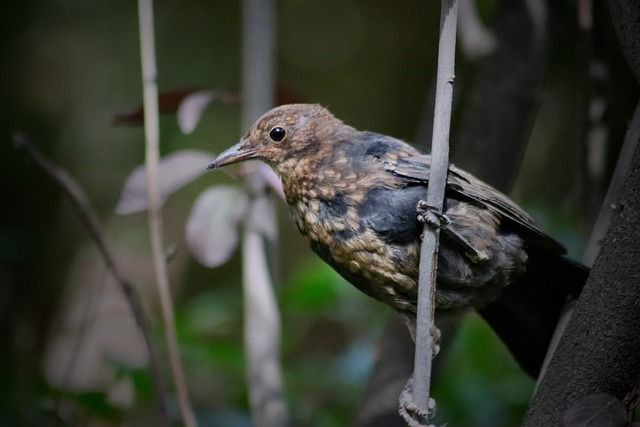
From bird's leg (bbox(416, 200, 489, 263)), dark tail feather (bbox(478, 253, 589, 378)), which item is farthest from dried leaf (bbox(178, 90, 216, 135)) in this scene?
dark tail feather (bbox(478, 253, 589, 378))

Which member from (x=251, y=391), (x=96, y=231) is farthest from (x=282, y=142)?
(x=251, y=391)

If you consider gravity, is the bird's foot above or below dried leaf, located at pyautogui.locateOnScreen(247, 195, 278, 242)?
below

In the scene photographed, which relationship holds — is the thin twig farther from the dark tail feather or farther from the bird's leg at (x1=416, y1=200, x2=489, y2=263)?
the dark tail feather

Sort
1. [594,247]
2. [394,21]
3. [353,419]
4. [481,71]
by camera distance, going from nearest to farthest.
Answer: [594,247], [353,419], [481,71], [394,21]

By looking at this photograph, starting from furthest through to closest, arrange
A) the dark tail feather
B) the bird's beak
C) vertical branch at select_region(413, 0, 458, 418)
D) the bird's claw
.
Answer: the dark tail feather → the bird's beak → the bird's claw → vertical branch at select_region(413, 0, 458, 418)

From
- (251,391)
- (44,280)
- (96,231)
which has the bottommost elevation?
(44,280)

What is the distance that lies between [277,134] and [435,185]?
0.78 m

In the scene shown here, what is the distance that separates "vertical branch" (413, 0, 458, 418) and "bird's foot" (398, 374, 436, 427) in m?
0.02

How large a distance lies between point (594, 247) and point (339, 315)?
5.33 ft

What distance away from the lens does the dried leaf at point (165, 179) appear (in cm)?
243

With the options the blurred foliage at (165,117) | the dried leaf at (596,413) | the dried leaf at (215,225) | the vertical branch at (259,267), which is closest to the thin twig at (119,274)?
the dried leaf at (215,225)

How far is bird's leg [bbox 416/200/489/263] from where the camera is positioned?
199cm

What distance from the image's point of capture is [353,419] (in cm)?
292

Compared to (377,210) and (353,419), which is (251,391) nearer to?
(353,419)
